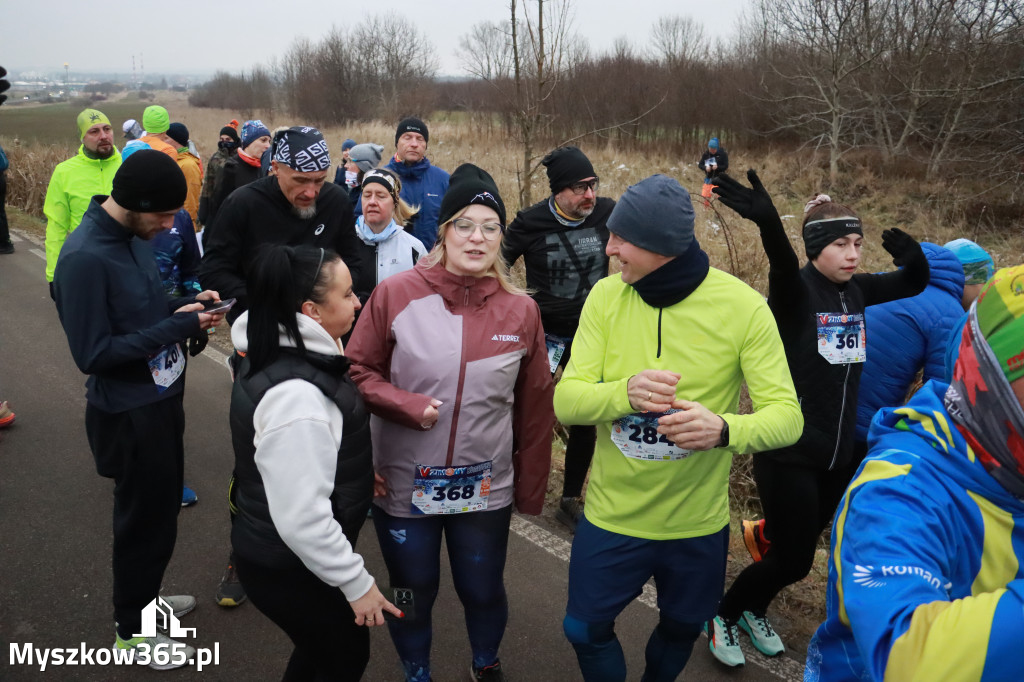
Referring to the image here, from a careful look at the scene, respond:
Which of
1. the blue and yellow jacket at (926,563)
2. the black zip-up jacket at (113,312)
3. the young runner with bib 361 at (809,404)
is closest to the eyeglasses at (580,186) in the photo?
the young runner with bib 361 at (809,404)

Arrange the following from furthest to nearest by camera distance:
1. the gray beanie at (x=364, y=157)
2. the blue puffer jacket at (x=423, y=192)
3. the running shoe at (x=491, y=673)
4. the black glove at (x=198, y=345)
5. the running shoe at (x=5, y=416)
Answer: the gray beanie at (x=364, y=157), the blue puffer jacket at (x=423, y=192), the running shoe at (x=5, y=416), the black glove at (x=198, y=345), the running shoe at (x=491, y=673)

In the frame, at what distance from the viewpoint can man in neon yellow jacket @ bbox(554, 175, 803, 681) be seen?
90.8 inches

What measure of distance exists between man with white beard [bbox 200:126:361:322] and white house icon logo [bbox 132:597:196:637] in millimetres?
1487

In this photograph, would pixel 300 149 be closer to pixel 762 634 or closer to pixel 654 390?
pixel 654 390

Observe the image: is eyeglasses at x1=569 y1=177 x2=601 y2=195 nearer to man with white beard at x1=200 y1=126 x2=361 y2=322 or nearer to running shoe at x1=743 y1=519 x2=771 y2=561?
man with white beard at x1=200 y1=126 x2=361 y2=322

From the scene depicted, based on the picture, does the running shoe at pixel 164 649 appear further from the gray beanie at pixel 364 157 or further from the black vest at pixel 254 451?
the gray beanie at pixel 364 157

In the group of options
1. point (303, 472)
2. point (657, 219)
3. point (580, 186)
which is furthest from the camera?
point (580, 186)

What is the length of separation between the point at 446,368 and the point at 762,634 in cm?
197

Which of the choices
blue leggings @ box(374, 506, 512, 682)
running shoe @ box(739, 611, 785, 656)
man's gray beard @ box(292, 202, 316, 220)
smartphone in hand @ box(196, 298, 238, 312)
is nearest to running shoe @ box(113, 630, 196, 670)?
blue leggings @ box(374, 506, 512, 682)

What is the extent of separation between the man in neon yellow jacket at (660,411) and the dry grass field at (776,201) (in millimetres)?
1335

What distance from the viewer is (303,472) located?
79.2 inches

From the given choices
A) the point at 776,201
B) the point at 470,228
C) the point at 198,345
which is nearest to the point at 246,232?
the point at 198,345

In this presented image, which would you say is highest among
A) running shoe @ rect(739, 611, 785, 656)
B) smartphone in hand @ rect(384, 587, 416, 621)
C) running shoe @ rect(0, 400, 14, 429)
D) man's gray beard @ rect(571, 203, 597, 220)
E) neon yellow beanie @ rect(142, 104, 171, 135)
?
neon yellow beanie @ rect(142, 104, 171, 135)

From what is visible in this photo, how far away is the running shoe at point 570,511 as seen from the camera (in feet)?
14.2
